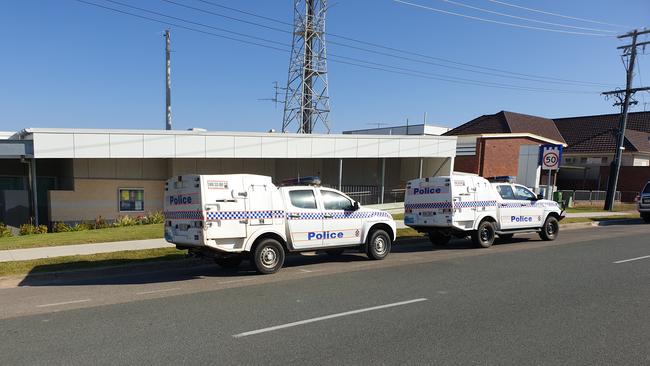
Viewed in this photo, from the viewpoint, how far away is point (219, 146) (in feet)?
62.2

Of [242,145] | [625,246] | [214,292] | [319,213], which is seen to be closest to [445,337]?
[214,292]

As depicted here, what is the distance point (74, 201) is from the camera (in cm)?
1920

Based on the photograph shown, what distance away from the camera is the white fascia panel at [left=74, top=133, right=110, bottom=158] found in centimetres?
1638

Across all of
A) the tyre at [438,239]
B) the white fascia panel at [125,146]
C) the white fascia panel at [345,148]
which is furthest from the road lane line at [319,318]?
the white fascia panel at [345,148]

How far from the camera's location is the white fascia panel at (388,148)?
23.0m

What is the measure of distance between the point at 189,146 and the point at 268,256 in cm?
998

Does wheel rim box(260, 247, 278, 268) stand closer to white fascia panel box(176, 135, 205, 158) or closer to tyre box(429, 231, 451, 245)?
tyre box(429, 231, 451, 245)

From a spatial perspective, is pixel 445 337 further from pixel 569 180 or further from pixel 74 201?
pixel 569 180

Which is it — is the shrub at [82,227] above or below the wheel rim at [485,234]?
below

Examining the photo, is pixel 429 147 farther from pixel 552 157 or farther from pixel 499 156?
pixel 499 156

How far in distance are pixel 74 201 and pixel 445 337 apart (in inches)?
708

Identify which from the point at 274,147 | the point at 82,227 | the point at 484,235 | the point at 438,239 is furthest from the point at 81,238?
the point at 484,235

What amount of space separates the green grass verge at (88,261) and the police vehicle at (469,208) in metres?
6.82

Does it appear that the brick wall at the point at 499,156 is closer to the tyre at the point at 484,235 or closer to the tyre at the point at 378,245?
the tyre at the point at 484,235
